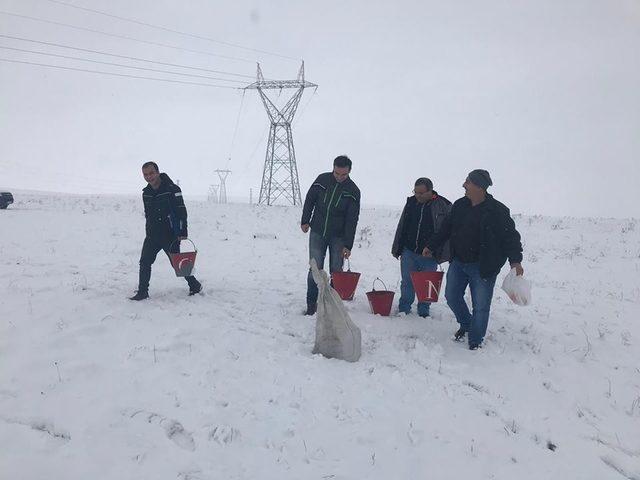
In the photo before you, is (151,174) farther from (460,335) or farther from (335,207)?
(460,335)

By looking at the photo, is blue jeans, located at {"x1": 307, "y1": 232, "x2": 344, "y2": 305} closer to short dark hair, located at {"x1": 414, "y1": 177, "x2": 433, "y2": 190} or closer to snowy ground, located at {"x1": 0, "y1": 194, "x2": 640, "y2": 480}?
snowy ground, located at {"x1": 0, "y1": 194, "x2": 640, "y2": 480}

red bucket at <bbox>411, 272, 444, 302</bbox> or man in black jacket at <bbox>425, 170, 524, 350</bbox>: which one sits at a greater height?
man in black jacket at <bbox>425, 170, 524, 350</bbox>

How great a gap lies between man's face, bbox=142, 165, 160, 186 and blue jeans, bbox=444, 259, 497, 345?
179 inches

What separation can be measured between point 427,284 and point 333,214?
1.68 meters

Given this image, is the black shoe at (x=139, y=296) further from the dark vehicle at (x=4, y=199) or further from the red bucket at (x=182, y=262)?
the dark vehicle at (x=4, y=199)

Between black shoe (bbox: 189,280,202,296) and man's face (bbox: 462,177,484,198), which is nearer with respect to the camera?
man's face (bbox: 462,177,484,198)

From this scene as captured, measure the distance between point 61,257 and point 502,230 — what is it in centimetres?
962

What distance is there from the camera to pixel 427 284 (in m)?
5.74

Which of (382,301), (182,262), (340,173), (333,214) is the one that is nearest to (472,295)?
(382,301)

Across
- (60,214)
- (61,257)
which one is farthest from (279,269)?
(60,214)

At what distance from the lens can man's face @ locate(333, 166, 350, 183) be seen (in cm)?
609

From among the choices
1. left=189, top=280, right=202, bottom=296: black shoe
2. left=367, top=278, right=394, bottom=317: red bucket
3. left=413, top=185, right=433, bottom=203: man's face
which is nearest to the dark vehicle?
left=189, top=280, right=202, bottom=296: black shoe

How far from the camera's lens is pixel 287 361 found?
4.71 m

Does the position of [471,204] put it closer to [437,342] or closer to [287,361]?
[437,342]
